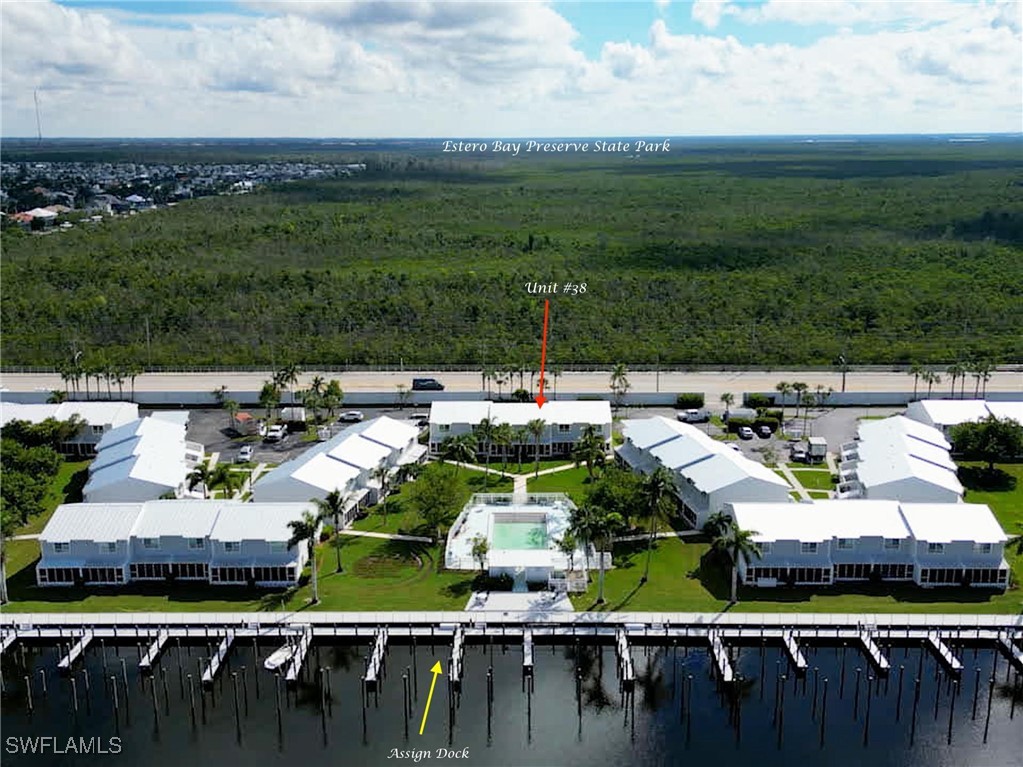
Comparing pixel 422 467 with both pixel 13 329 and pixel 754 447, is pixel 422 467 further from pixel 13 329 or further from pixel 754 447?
pixel 13 329

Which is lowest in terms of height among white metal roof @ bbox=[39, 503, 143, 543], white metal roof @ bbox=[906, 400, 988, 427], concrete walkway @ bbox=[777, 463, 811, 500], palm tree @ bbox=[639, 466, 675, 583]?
concrete walkway @ bbox=[777, 463, 811, 500]

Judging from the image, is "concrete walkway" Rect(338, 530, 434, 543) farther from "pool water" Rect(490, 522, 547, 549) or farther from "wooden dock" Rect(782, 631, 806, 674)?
"wooden dock" Rect(782, 631, 806, 674)

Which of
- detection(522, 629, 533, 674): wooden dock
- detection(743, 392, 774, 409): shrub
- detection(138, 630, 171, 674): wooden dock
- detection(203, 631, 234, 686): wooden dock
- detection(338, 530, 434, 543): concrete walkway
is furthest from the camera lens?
detection(743, 392, 774, 409): shrub

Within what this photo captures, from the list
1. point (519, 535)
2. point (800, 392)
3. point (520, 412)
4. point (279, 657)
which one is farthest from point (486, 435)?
point (800, 392)

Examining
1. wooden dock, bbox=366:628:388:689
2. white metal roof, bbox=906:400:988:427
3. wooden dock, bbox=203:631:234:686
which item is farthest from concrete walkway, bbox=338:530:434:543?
white metal roof, bbox=906:400:988:427

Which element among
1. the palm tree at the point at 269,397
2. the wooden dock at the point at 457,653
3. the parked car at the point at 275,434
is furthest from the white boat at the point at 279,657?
the palm tree at the point at 269,397

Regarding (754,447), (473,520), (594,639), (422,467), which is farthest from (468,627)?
(754,447)

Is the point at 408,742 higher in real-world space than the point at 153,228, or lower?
lower
